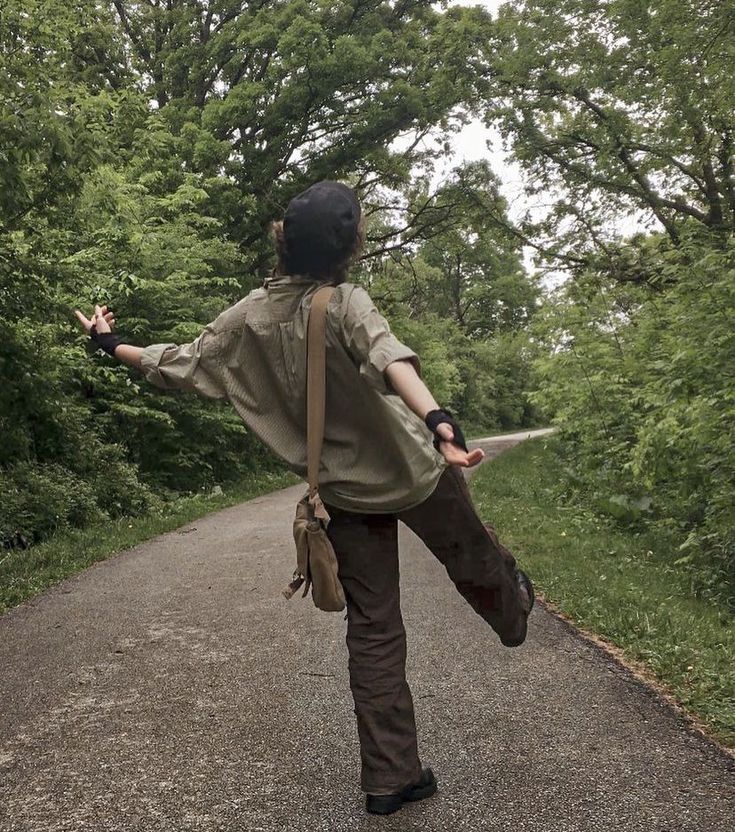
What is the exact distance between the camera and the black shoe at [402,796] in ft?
8.00

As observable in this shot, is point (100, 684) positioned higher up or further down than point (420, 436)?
further down

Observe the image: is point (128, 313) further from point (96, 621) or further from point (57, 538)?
point (96, 621)

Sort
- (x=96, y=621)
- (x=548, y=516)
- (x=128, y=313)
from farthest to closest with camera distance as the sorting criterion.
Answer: (x=128, y=313) < (x=548, y=516) < (x=96, y=621)

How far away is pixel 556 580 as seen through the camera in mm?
6066

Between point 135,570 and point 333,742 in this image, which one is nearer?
point 333,742

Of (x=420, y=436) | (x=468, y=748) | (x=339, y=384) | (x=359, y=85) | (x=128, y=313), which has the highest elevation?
(x=359, y=85)

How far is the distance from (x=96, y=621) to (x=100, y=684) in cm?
147

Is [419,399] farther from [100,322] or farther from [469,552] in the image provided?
[100,322]

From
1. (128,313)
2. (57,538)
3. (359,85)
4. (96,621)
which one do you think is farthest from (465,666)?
(359,85)

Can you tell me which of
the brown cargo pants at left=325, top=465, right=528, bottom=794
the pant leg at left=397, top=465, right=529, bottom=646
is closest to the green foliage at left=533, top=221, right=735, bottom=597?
the pant leg at left=397, top=465, right=529, bottom=646

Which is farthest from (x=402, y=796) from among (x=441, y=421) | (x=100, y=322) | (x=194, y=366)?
(x=100, y=322)

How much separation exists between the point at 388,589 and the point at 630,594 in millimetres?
3554

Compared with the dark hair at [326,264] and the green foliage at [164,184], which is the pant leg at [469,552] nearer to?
the dark hair at [326,264]

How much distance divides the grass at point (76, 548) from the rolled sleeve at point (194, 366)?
3.96 m
